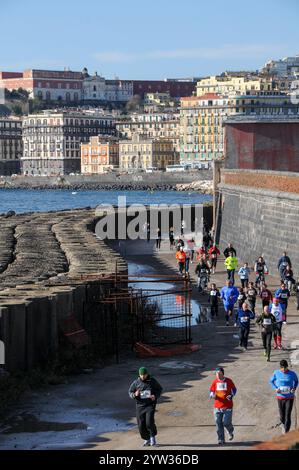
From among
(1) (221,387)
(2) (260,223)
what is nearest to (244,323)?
(1) (221,387)

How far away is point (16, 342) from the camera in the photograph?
17141 mm

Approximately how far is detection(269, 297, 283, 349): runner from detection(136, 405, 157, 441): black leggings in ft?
22.0

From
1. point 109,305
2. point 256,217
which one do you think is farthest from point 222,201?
point 109,305

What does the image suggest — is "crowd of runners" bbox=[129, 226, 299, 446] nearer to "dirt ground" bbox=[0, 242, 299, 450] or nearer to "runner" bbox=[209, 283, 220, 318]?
"runner" bbox=[209, 283, 220, 318]

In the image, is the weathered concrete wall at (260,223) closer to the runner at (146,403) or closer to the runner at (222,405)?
the runner at (222,405)

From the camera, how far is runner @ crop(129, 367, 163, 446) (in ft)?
45.1

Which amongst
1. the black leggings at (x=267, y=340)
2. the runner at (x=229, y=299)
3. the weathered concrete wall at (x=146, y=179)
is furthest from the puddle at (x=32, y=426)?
the weathered concrete wall at (x=146, y=179)

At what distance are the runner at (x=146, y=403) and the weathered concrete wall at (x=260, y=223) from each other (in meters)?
17.4

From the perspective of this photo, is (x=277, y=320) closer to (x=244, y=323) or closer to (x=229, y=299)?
(x=244, y=323)

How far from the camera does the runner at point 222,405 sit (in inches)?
544

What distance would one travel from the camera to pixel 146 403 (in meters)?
13.9

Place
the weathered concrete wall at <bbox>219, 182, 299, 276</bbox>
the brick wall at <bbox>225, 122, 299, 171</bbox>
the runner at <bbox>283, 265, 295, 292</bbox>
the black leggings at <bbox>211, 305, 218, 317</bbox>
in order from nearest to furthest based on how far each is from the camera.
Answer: the black leggings at <bbox>211, 305, 218, 317</bbox> < the runner at <bbox>283, 265, 295, 292</bbox> < the weathered concrete wall at <bbox>219, 182, 299, 276</bbox> < the brick wall at <bbox>225, 122, 299, 171</bbox>

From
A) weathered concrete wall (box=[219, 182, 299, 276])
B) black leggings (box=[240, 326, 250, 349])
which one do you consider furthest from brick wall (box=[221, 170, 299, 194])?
black leggings (box=[240, 326, 250, 349])

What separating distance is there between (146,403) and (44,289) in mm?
6474
